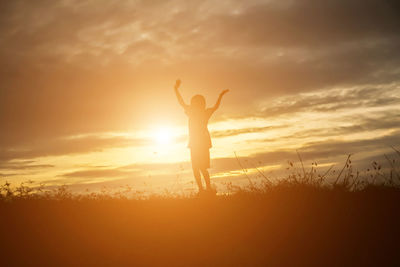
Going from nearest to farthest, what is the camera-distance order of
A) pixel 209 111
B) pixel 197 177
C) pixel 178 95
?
1. pixel 197 177
2. pixel 209 111
3. pixel 178 95

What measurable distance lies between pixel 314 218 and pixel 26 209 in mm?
6484

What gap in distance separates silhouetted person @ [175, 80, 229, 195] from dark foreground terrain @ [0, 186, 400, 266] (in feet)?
3.55

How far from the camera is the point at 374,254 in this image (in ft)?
19.0

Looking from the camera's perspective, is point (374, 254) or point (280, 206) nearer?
point (374, 254)

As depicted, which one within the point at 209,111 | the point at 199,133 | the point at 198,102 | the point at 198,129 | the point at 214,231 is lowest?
the point at 214,231

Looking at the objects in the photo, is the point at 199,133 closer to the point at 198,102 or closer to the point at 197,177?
the point at 198,102

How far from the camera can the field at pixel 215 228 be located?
579cm

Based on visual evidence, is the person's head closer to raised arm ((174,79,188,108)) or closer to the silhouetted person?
the silhouetted person

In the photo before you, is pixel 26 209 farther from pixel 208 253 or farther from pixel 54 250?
pixel 208 253

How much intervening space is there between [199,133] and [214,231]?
3858mm

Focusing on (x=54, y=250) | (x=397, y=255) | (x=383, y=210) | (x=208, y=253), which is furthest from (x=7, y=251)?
(x=383, y=210)

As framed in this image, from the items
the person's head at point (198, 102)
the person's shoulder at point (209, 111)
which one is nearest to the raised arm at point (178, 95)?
the person's head at point (198, 102)

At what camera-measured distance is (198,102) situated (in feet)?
33.9

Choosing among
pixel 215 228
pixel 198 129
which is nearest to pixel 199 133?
pixel 198 129
